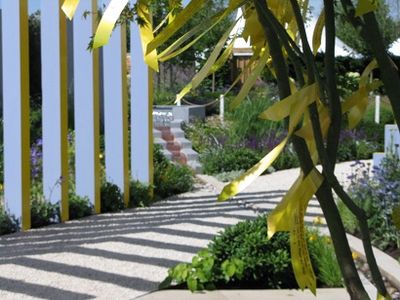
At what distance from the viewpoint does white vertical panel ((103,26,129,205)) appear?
9.76 metres

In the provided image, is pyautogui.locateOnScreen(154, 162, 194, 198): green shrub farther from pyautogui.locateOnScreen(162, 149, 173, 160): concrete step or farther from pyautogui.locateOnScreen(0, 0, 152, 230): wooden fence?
pyautogui.locateOnScreen(162, 149, 173, 160): concrete step

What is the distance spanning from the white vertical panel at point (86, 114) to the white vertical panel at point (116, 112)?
0.57m

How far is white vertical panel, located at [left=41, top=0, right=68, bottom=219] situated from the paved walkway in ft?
1.73

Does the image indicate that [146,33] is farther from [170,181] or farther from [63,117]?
[170,181]

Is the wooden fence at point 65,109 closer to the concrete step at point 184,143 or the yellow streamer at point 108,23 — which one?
the concrete step at point 184,143

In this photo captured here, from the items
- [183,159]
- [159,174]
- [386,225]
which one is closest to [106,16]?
[386,225]

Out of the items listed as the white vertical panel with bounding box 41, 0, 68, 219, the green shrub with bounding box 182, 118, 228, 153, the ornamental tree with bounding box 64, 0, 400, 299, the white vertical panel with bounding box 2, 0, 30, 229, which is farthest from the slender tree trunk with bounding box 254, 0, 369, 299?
the green shrub with bounding box 182, 118, 228, 153

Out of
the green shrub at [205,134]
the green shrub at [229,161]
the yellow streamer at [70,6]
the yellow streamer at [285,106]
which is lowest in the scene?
the green shrub at [229,161]

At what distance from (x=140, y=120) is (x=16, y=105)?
2805 millimetres

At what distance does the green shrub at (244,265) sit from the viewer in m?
5.17

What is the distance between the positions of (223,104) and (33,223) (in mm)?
10765

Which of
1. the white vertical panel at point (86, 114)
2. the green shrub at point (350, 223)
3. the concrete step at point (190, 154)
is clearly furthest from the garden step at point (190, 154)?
the green shrub at point (350, 223)

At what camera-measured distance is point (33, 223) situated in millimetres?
8289

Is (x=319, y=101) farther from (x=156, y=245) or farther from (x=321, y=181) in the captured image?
(x=156, y=245)
